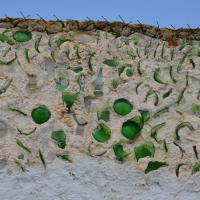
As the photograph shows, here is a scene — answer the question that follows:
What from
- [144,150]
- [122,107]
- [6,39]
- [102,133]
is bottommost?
[144,150]

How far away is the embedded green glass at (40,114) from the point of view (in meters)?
3.34

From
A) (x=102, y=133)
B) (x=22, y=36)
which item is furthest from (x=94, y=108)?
(x=22, y=36)

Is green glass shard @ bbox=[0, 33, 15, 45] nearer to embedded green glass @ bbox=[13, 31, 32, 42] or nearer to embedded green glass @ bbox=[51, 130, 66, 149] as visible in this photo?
embedded green glass @ bbox=[13, 31, 32, 42]

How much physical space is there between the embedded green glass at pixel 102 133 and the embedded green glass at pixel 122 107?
0.12m

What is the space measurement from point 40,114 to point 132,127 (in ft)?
1.66

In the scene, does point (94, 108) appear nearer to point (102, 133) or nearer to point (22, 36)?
point (102, 133)

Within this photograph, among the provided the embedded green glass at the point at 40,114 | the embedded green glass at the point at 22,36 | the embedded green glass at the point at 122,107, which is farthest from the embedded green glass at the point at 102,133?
the embedded green glass at the point at 22,36

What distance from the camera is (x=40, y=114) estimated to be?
334cm

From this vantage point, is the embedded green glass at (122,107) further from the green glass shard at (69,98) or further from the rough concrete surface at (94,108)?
the green glass shard at (69,98)

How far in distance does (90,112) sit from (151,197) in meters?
0.56

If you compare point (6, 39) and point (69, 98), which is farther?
point (6, 39)

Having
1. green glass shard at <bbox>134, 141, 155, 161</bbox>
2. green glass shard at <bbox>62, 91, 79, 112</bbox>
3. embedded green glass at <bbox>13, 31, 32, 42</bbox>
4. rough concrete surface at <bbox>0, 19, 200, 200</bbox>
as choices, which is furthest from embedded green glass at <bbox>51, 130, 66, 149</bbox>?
embedded green glass at <bbox>13, 31, 32, 42</bbox>

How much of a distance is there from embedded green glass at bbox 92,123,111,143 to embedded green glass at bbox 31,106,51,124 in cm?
27

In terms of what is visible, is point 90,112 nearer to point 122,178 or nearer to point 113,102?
point 113,102
